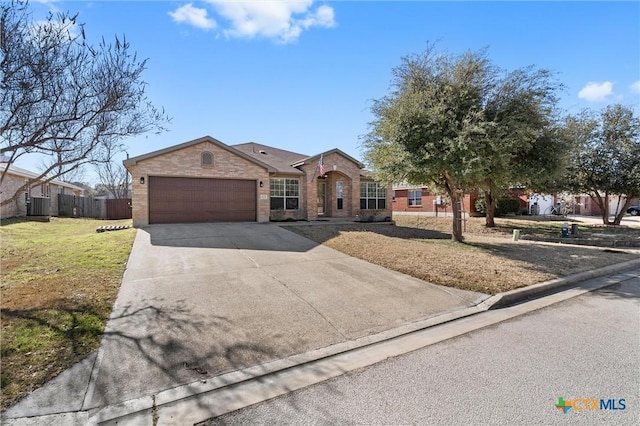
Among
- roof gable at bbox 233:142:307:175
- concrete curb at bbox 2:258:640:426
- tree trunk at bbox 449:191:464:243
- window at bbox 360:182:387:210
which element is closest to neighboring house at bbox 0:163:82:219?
roof gable at bbox 233:142:307:175

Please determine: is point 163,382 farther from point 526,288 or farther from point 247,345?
point 526,288

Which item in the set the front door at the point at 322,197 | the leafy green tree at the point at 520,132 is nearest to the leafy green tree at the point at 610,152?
the leafy green tree at the point at 520,132

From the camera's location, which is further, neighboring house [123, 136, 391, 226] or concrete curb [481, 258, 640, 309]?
neighboring house [123, 136, 391, 226]

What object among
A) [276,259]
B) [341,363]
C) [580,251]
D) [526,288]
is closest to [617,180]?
[580,251]

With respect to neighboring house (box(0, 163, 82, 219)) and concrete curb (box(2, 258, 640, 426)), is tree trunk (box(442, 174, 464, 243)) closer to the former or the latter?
concrete curb (box(2, 258, 640, 426))

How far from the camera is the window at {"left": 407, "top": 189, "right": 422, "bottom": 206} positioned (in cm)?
3282

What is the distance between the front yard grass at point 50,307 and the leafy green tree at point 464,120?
28.4 ft

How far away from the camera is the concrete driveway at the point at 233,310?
350 centimetres

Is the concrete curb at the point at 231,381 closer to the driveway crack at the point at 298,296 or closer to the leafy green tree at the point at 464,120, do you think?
the driveway crack at the point at 298,296

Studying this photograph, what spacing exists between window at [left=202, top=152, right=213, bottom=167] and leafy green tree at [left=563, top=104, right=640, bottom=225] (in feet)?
59.2

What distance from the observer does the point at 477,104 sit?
34.1 feet

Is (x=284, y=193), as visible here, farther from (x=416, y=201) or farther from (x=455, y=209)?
(x=416, y=201)

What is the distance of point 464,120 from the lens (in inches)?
381

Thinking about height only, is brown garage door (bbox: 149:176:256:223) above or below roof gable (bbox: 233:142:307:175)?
below
